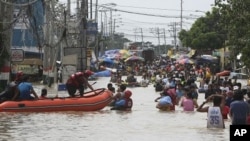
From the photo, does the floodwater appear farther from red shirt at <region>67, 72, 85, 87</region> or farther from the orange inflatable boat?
red shirt at <region>67, 72, 85, 87</region>

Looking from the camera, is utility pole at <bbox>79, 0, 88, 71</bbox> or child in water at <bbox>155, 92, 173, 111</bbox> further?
utility pole at <bbox>79, 0, 88, 71</bbox>

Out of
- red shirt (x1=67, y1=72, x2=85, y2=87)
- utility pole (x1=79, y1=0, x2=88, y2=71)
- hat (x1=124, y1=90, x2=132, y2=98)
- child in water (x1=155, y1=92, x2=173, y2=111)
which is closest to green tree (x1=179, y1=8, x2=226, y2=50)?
utility pole (x1=79, y1=0, x2=88, y2=71)

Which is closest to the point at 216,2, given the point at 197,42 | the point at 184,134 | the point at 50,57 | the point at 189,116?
the point at 189,116

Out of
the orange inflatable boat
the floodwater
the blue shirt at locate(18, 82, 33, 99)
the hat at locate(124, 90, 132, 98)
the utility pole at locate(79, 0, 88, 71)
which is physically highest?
the utility pole at locate(79, 0, 88, 71)

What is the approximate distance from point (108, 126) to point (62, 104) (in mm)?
4459

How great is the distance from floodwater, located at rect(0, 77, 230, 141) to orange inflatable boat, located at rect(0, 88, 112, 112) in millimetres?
338

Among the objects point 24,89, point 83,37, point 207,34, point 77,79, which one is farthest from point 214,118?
point 207,34

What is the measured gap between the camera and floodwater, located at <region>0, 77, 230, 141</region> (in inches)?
665

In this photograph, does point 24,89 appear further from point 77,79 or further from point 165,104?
point 165,104

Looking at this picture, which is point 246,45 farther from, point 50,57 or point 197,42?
point 197,42

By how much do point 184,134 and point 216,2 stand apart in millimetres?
12858

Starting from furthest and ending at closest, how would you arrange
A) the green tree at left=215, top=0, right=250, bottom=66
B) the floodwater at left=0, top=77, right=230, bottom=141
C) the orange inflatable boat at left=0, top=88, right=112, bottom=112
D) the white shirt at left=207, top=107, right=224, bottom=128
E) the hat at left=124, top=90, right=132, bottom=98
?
the green tree at left=215, top=0, right=250, bottom=66
the hat at left=124, top=90, right=132, bottom=98
the orange inflatable boat at left=0, top=88, right=112, bottom=112
the white shirt at left=207, top=107, right=224, bottom=128
the floodwater at left=0, top=77, right=230, bottom=141

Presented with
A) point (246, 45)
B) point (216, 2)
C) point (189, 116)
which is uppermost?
point (216, 2)

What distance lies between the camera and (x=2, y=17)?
89.4 ft
